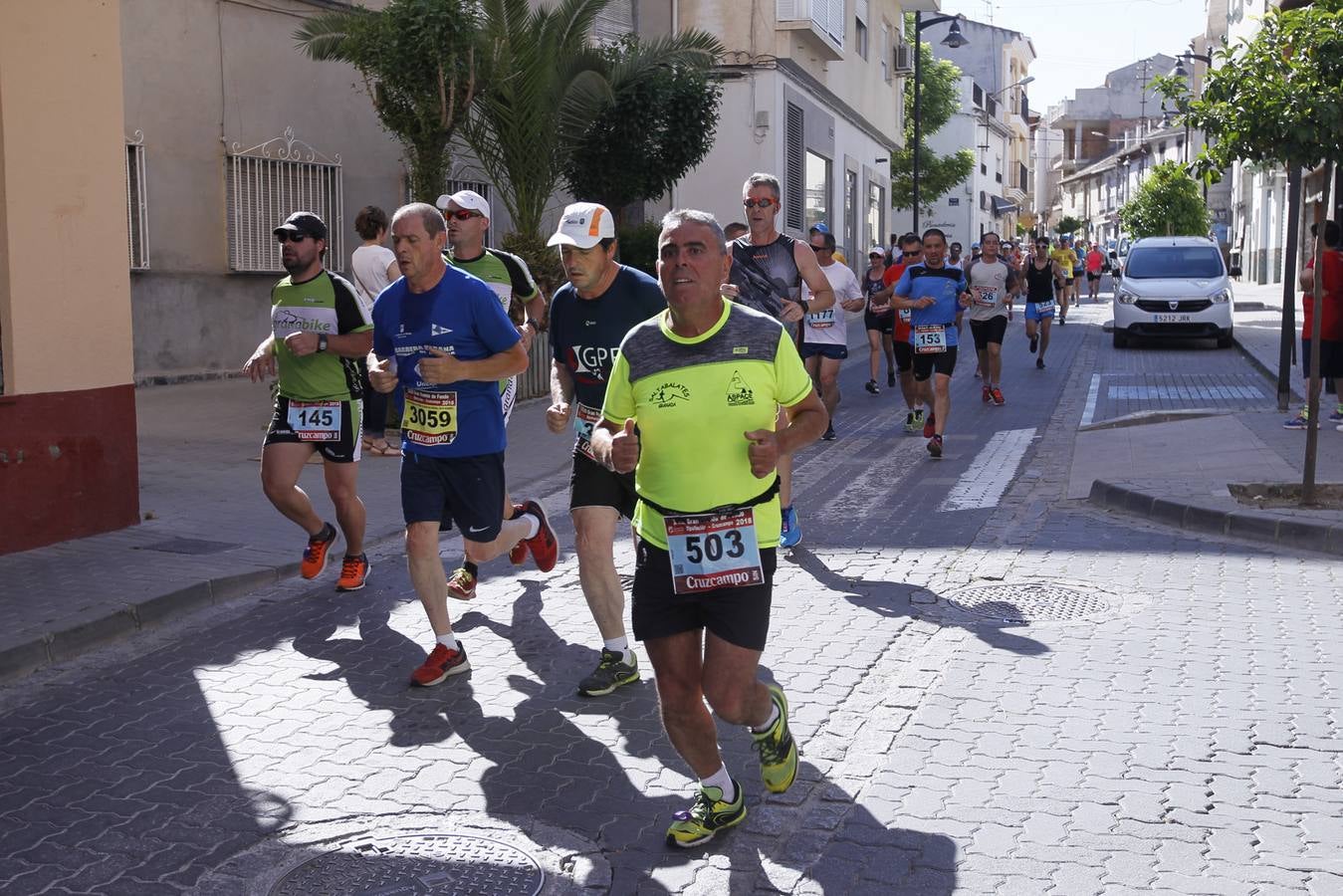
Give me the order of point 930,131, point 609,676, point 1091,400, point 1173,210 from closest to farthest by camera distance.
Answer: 1. point 609,676
2. point 1091,400
3. point 1173,210
4. point 930,131

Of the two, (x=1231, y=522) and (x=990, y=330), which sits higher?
(x=990, y=330)

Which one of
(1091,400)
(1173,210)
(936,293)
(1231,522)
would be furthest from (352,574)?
(1173,210)

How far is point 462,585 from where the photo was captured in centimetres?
716

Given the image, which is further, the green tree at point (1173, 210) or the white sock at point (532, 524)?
the green tree at point (1173, 210)

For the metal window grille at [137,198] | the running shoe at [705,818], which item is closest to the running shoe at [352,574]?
the running shoe at [705,818]

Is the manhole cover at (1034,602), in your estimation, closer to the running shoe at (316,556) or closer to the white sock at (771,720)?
the white sock at (771,720)

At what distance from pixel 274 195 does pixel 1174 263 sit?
15266 mm

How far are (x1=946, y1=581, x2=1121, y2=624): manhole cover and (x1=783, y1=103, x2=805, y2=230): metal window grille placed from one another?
71.4ft

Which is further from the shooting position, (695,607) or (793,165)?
(793,165)

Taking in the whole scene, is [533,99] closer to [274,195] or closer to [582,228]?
[274,195]

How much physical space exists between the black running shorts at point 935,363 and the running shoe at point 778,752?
810 cm

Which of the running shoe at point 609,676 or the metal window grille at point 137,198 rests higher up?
the metal window grille at point 137,198

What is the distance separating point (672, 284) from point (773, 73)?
79.9ft

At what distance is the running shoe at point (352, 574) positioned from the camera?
25.8ft
